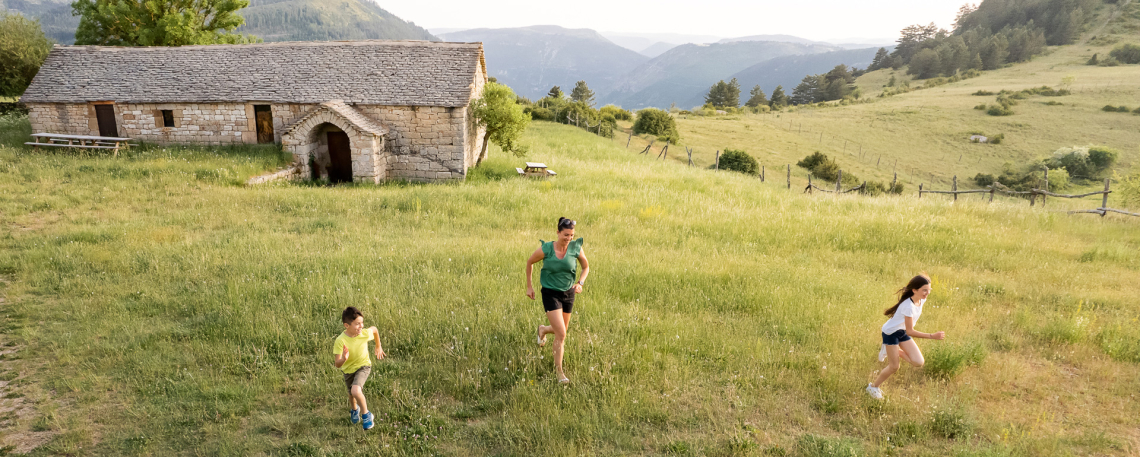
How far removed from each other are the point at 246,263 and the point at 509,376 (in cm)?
623

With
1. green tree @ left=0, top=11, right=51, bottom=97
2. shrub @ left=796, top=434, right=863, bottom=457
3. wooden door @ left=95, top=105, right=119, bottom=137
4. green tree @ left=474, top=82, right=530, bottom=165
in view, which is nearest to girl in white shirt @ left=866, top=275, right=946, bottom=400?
shrub @ left=796, top=434, right=863, bottom=457

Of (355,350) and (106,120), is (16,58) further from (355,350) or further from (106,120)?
(355,350)

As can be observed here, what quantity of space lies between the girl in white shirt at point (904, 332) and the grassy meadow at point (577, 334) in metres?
0.29

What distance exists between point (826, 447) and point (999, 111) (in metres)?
61.3

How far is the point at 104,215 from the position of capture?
12914 mm

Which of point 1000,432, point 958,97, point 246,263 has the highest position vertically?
point 958,97

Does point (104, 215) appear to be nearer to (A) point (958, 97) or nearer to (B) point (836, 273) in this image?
(B) point (836, 273)

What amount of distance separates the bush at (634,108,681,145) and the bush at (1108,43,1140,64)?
222ft

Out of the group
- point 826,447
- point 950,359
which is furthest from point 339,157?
point 950,359

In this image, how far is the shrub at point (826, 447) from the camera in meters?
4.61

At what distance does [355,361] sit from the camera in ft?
16.4

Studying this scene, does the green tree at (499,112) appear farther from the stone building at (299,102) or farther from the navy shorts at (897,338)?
the navy shorts at (897,338)

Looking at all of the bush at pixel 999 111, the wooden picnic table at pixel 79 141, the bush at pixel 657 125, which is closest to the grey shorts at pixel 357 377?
the wooden picnic table at pixel 79 141

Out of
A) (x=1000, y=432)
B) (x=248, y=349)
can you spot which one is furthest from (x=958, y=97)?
(x=248, y=349)
